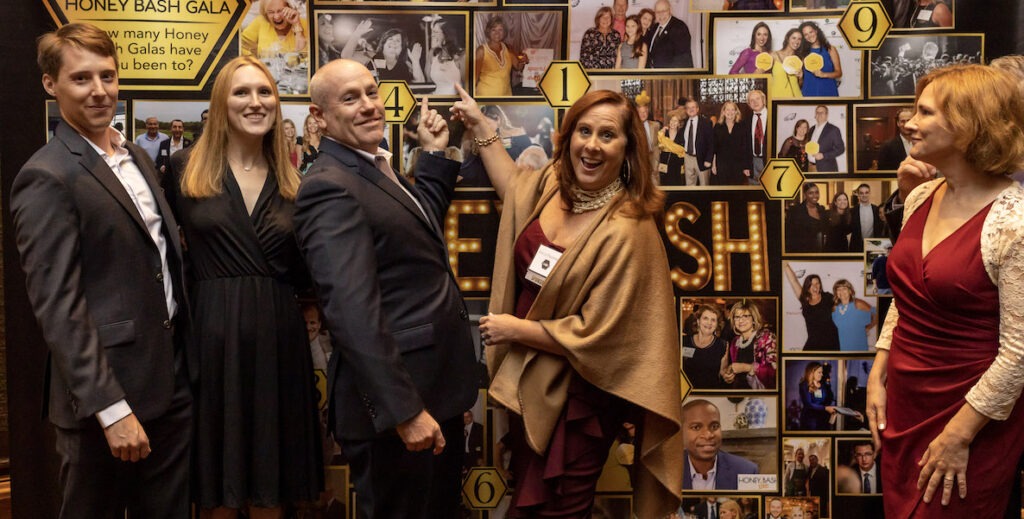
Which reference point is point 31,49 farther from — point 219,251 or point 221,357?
point 221,357

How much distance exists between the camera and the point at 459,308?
10.7 ft

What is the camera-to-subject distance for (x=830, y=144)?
392 centimetres

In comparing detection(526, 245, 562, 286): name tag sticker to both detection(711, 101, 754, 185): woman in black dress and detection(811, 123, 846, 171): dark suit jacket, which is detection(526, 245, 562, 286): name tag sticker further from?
detection(811, 123, 846, 171): dark suit jacket

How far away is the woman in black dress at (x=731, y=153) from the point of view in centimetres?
390

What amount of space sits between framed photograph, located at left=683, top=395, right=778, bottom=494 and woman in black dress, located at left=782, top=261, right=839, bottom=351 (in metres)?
0.32

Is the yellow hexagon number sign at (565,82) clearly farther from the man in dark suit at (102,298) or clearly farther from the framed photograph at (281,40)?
the man in dark suit at (102,298)

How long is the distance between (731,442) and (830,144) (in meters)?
1.38

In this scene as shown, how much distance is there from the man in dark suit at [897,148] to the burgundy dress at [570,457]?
160 centimetres

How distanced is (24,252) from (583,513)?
2.12 meters

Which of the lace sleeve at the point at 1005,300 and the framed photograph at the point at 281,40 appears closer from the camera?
the lace sleeve at the point at 1005,300

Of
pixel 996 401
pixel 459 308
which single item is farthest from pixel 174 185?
pixel 996 401

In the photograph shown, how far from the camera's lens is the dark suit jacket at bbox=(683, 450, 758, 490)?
4016 millimetres

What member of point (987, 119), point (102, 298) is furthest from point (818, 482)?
point (102, 298)

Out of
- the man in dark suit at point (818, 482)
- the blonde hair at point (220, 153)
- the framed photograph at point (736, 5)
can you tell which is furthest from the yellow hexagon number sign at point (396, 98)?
the man in dark suit at point (818, 482)
